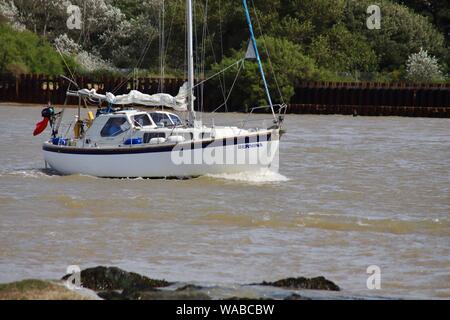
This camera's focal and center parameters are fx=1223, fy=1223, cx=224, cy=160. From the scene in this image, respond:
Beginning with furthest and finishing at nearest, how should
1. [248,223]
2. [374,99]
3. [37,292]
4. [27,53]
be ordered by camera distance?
[27,53]
[374,99]
[248,223]
[37,292]

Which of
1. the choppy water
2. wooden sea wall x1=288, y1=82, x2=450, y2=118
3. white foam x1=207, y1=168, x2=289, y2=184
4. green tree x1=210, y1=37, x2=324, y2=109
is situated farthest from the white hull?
green tree x1=210, y1=37, x2=324, y2=109

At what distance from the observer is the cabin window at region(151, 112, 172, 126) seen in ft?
104

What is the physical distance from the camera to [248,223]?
81.0 feet

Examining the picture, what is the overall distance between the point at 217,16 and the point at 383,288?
59672 millimetres

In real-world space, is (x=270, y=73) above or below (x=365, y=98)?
above

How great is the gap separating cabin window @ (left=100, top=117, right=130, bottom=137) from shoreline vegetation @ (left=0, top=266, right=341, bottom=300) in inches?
591

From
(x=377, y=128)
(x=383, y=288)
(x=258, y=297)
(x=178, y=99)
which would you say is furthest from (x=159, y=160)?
(x=377, y=128)

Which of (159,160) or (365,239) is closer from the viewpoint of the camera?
(365,239)

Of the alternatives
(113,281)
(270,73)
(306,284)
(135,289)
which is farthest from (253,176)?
(270,73)

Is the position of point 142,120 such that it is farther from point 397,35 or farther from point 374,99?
point 397,35

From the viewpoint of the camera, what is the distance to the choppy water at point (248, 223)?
1928 cm

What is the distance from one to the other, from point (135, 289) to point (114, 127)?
1644 cm

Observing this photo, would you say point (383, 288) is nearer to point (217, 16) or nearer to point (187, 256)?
point (187, 256)
